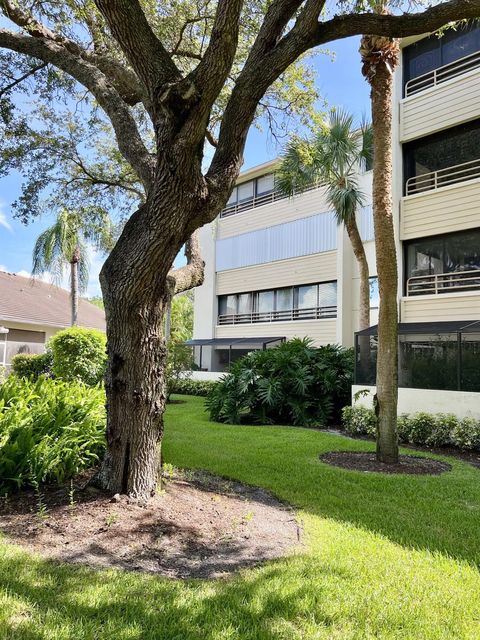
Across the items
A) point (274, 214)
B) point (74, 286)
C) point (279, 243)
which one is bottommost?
point (74, 286)

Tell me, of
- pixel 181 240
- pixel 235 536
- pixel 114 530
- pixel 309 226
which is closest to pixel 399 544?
pixel 235 536

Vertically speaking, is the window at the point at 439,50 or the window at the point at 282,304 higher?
the window at the point at 439,50

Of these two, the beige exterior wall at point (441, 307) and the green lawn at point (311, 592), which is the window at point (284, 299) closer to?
the beige exterior wall at point (441, 307)

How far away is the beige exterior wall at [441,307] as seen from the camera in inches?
495

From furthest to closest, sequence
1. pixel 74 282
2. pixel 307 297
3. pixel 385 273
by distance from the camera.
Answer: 1. pixel 74 282
2. pixel 307 297
3. pixel 385 273

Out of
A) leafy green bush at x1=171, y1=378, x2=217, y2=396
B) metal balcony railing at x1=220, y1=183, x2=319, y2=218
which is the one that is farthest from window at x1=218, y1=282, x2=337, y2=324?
metal balcony railing at x1=220, y1=183, x2=319, y2=218

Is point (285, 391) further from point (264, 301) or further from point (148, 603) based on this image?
point (148, 603)

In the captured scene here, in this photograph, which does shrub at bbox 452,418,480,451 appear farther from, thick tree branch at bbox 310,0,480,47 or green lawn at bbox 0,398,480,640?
thick tree branch at bbox 310,0,480,47

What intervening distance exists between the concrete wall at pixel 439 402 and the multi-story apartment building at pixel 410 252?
2cm

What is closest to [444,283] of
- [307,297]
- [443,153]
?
[443,153]

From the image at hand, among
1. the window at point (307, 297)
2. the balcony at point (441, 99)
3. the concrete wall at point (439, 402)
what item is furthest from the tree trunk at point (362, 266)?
the window at point (307, 297)

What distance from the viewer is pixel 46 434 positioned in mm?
5742

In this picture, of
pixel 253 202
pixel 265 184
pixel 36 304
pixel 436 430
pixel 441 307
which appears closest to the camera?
pixel 436 430

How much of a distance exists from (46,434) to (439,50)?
1454cm
